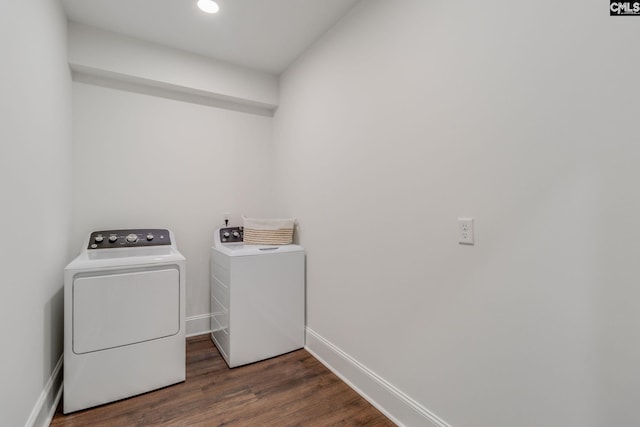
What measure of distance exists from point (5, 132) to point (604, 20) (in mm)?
2238

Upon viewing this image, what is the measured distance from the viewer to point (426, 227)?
1493 mm

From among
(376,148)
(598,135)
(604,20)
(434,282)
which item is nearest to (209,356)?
(434,282)

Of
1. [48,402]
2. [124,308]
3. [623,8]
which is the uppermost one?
[623,8]

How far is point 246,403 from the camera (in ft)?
5.90

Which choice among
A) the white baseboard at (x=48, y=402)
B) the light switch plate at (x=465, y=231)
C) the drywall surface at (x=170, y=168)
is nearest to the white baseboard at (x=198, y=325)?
the drywall surface at (x=170, y=168)

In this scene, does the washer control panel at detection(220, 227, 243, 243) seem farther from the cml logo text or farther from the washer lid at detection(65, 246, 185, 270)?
the cml logo text

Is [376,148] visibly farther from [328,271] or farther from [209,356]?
[209,356]

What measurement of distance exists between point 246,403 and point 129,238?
156 cm

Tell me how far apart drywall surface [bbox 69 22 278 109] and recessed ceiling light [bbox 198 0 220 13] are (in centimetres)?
69

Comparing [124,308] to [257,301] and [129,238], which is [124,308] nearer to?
[129,238]

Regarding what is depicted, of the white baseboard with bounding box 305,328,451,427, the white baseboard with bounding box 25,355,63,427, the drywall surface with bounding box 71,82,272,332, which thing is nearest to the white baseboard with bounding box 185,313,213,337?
the drywall surface with bounding box 71,82,272,332

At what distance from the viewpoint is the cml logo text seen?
865 mm

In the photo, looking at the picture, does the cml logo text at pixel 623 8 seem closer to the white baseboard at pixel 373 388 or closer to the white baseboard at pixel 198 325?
the white baseboard at pixel 373 388

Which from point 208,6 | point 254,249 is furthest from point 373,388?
point 208,6
